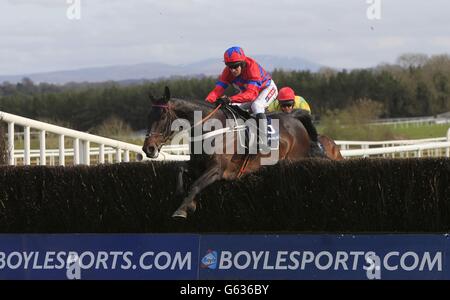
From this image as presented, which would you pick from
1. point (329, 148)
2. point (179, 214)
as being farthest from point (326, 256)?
point (329, 148)

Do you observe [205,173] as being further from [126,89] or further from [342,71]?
[342,71]

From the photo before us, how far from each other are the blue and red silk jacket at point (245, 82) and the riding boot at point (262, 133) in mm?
207

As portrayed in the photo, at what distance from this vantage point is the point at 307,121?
9.94 metres

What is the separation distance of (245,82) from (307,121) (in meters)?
1.38

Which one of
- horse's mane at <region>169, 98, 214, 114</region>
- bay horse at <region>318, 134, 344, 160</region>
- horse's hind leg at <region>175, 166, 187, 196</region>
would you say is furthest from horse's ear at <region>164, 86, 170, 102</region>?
bay horse at <region>318, 134, 344, 160</region>

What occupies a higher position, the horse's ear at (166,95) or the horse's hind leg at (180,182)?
the horse's ear at (166,95)

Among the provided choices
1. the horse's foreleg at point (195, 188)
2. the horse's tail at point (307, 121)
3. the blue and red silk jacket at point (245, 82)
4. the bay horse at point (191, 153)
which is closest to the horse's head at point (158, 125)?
the bay horse at point (191, 153)

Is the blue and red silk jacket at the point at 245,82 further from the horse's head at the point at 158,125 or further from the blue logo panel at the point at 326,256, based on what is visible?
the blue logo panel at the point at 326,256

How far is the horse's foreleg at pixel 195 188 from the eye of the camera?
755 cm

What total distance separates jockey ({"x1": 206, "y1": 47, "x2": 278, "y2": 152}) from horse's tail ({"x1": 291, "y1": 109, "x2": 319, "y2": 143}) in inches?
39.0

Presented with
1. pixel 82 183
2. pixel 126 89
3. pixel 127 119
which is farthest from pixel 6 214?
pixel 126 89

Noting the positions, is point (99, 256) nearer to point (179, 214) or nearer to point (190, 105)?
point (179, 214)

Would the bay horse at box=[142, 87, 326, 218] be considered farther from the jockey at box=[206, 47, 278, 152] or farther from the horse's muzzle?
the jockey at box=[206, 47, 278, 152]
